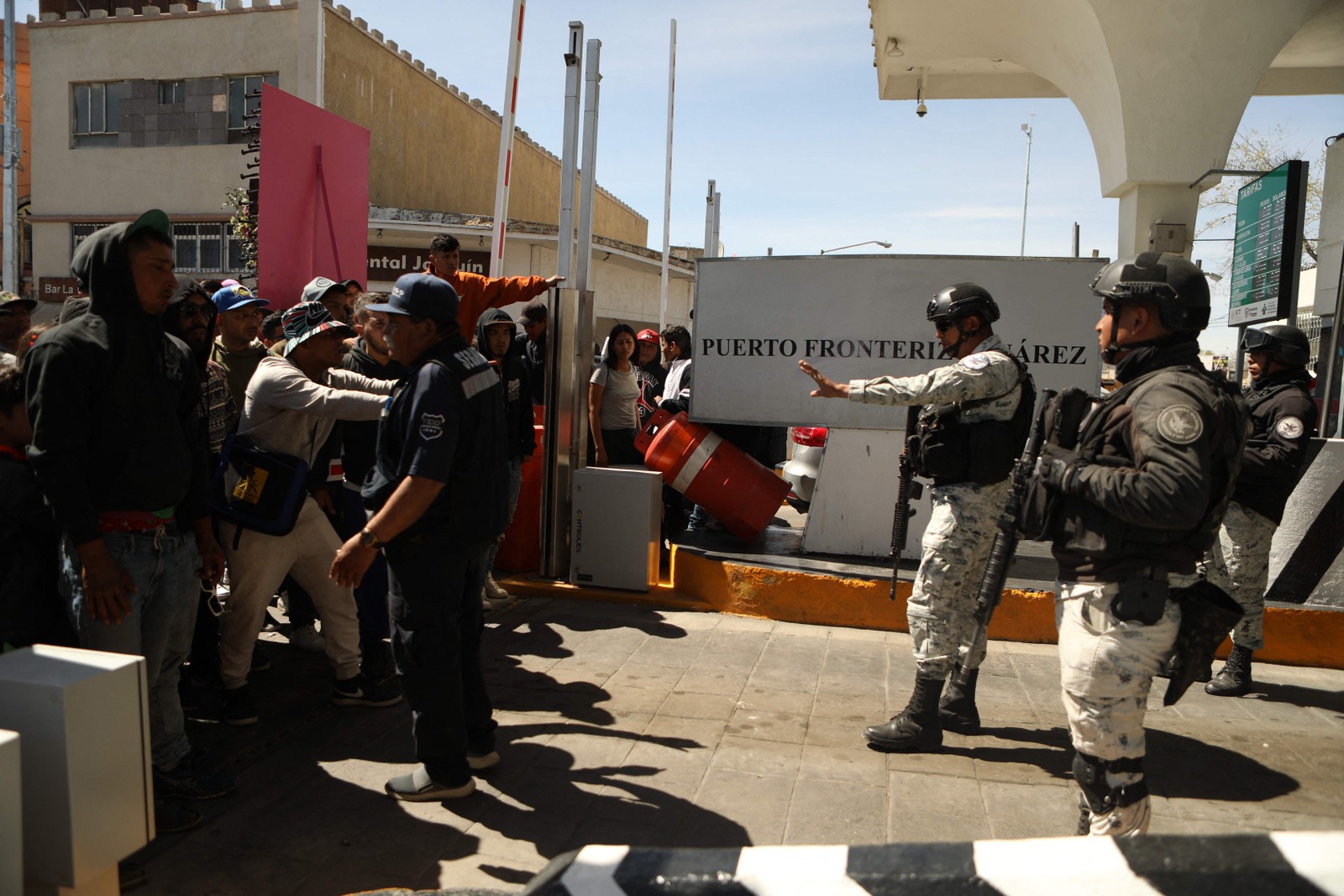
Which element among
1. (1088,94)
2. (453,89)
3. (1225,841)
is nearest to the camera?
(1225,841)

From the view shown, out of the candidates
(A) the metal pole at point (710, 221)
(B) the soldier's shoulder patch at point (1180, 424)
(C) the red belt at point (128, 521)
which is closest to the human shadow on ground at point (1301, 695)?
(B) the soldier's shoulder patch at point (1180, 424)

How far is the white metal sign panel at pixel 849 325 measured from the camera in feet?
21.0

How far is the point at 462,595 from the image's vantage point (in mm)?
3668

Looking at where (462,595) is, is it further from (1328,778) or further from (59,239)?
(59,239)

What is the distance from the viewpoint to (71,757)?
2123 millimetres

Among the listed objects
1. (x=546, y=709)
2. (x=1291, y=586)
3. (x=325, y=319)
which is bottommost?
(x=546, y=709)

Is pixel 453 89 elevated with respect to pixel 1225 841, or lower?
elevated

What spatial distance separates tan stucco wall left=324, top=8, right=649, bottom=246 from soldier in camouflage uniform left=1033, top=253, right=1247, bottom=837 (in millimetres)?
23807

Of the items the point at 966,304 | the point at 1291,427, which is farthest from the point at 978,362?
the point at 1291,427

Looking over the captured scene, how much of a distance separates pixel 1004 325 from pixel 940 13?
12.7ft

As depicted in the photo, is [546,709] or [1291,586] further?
[1291,586]

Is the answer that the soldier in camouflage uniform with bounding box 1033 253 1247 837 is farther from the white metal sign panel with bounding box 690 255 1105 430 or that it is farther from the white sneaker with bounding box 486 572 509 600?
the white sneaker with bounding box 486 572 509 600

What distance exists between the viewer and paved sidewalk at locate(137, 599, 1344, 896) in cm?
325

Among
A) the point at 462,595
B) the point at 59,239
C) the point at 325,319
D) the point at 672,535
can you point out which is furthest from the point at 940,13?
the point at 59,239
